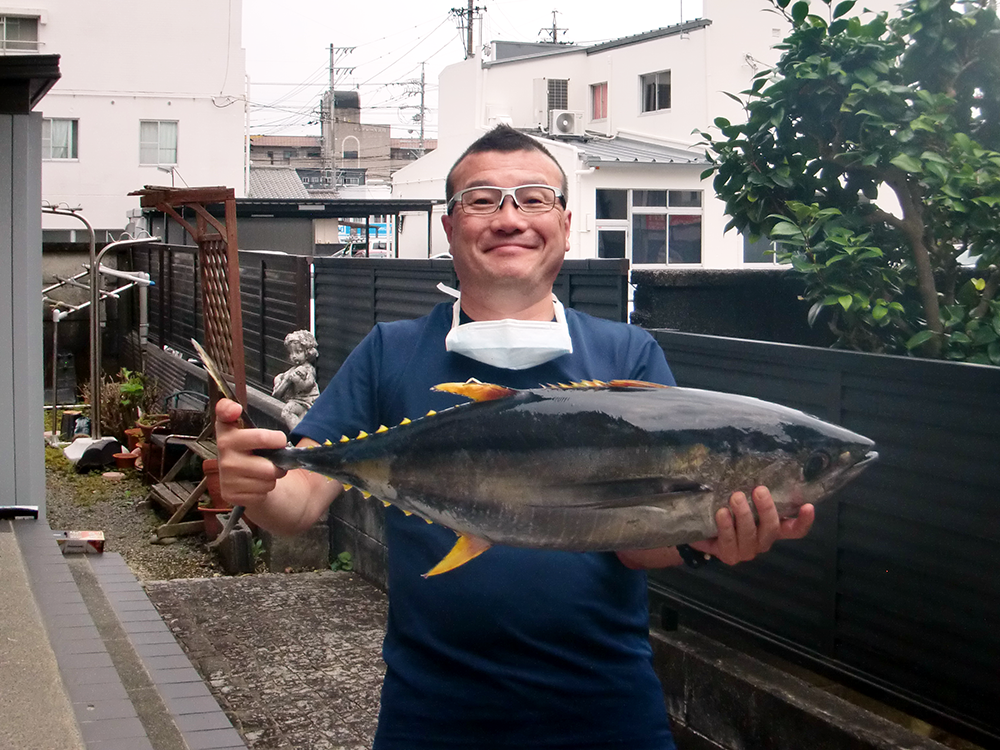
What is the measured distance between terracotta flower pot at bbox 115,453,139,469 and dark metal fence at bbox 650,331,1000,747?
895cm

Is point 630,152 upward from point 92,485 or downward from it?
upward

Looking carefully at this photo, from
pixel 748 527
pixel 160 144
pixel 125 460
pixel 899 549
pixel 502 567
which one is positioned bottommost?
pixel 125 460

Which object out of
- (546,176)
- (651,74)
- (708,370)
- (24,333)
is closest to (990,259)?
(708,370)

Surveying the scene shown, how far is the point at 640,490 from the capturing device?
67.2 inches

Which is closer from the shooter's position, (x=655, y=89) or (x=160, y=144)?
(x=655, y=89)

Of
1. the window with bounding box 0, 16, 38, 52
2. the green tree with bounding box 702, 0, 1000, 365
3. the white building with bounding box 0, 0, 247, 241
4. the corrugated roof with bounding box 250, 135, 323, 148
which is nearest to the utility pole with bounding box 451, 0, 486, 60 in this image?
the white building with bounding box 0, 0, 247, 241

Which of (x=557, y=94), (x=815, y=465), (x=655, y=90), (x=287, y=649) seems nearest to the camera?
(x=815, y=465)

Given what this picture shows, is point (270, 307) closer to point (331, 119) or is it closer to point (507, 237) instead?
point (507, 237)

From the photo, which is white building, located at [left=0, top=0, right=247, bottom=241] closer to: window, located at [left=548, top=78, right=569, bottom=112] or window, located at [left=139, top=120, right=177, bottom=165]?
window, located at [left=139, top=120, right=177, bottom=165]

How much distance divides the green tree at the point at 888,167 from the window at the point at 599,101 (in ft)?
103

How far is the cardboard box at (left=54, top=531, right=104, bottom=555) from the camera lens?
7.49 metres

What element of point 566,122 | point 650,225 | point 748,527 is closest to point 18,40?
point 566,122

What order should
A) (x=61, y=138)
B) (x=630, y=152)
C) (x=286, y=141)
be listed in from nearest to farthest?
(x=630, y=152), (x=61, y=138), (x=286, y=141)

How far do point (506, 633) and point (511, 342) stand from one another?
54 centimetres
